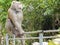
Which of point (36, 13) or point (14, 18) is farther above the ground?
point (14, 18)

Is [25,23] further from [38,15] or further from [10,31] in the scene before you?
[10,31]

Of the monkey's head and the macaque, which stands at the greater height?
the monkey's head

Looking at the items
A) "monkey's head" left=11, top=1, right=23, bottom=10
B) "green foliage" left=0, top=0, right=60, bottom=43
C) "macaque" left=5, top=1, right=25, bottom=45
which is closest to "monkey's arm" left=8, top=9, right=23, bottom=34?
"macaque" left=5, top=1, right=25, bottom=45

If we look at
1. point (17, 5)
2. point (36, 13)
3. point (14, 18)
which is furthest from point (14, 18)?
point (36, 13)

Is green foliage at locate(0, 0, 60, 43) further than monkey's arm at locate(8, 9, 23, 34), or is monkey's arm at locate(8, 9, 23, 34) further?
green foliage at locate(0, 0, 60, 43)

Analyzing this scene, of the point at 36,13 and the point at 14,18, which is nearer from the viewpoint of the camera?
the point at 14,18

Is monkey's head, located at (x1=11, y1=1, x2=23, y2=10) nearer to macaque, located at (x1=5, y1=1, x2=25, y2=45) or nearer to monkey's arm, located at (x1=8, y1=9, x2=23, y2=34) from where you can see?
macaque, located at (x1=5, y1=1, x2=25, y2=45)

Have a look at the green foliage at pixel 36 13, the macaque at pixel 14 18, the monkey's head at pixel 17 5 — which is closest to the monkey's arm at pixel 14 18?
the macaque at pixel 14 18

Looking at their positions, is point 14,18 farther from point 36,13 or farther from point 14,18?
point 36,13

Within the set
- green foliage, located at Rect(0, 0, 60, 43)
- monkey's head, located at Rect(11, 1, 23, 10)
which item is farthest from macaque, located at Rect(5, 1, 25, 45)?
green foliage, located at Rect(0, 0, 60, 43)

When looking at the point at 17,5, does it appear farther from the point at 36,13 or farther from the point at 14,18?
the point at 36,13

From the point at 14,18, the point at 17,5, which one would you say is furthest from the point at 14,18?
the point at 17,5

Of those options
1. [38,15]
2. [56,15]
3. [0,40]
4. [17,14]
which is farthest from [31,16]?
[17,14]

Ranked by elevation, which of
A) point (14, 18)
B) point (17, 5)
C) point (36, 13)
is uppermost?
point (17, 5)
